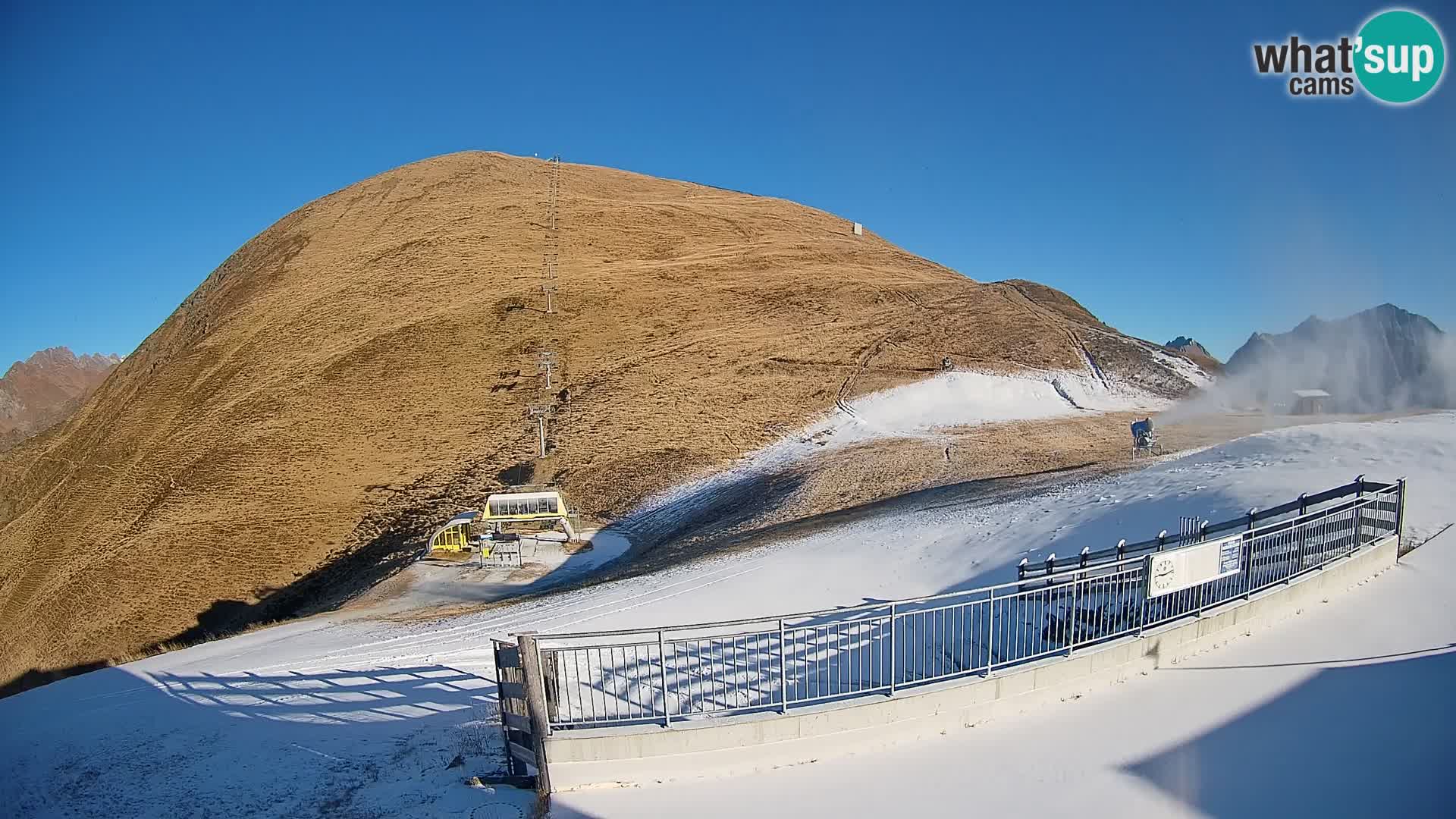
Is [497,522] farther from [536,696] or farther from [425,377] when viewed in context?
[425,377]

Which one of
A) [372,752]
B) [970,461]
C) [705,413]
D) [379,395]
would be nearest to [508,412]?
[379,395]

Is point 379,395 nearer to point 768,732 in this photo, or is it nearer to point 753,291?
point 753,291

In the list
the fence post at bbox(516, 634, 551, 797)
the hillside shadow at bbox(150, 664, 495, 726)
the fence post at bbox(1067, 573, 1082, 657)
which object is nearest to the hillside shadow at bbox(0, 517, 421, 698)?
the hillside shadow at bbox(150, 664, 495, 726)

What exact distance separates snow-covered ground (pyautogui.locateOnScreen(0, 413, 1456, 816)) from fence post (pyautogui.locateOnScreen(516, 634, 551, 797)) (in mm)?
340

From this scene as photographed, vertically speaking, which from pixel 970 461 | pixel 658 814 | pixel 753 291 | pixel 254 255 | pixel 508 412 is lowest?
pixel 658 814

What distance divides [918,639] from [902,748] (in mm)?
3442

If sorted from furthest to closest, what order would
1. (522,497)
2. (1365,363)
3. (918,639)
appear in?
(1365,363)
(522,497)
(918,639)

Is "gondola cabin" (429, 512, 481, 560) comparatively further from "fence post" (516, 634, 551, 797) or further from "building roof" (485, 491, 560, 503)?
"fence post" (516, 634, 551, 797)

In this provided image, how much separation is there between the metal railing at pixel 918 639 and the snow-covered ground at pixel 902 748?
2.13 ft

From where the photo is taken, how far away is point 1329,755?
20.7ft

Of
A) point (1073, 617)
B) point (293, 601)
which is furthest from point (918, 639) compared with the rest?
point (293, 601)

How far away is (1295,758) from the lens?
627cm

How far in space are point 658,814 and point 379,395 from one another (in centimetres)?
4356

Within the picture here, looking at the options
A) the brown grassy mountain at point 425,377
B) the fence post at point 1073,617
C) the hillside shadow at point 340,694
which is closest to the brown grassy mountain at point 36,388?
the brown grassy mountain at point 425,377
